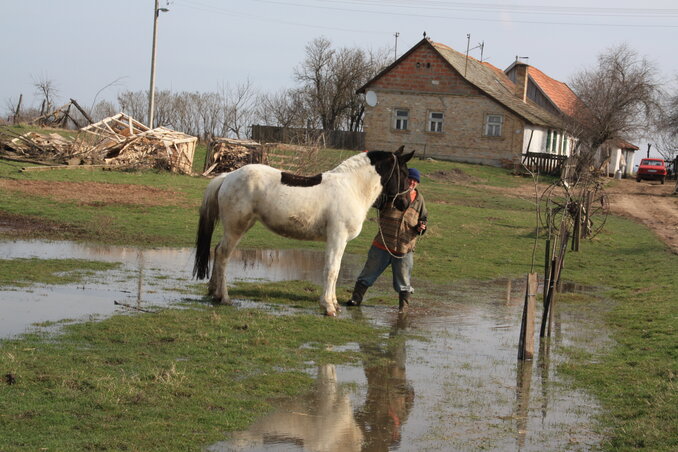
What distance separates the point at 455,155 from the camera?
51469 mm

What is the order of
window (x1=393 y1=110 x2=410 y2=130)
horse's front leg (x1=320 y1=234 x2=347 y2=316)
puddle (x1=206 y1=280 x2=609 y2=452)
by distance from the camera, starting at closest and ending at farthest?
puddle (x1=206 y1=280 x2=609 y2=452), horse's front leg (x1=320 y1=234 x2=347 y2=316), window (x1=393 y1=110 x2=410 y2=130)

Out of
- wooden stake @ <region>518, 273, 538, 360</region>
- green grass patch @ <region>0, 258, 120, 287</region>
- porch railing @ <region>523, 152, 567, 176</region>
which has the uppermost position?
porch railing @ <region>523, 152, 567, 176</region>

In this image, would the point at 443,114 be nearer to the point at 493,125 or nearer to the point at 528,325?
the point at 493,125

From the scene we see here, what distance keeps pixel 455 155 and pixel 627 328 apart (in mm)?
40570

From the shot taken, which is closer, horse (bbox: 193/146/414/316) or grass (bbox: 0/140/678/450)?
grass (bbox: 0/140/678/450)

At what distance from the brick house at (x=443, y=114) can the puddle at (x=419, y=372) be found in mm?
37013

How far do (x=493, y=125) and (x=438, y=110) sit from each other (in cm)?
360

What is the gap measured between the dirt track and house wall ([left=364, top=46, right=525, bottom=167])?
7.30 metres

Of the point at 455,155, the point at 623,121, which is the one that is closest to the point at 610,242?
the point at 455,155

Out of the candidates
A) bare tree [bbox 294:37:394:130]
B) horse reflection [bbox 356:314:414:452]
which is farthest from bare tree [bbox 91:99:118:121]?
horse reflection [bbox 356:314:414:452]

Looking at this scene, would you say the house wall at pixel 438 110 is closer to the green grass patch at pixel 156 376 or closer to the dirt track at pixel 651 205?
the dirt track at pixel 651 205

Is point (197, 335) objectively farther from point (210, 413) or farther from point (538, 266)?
point (538, 266)

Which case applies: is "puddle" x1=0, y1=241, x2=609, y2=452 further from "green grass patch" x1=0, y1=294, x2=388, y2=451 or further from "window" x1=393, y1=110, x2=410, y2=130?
"window" x1=393, y1=110, x2=410, y2=130

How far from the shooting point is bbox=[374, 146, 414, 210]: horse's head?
37.6 feet
